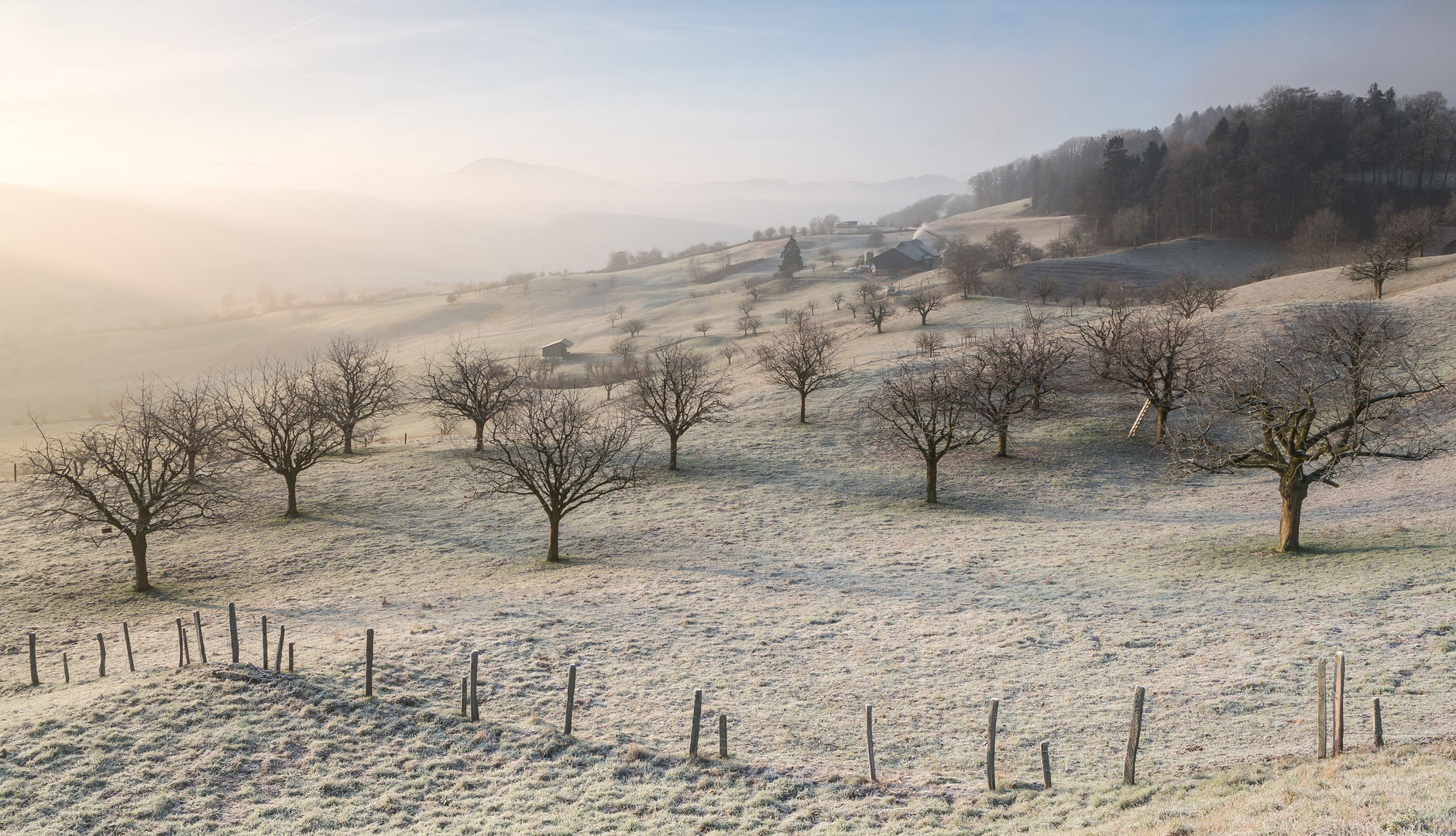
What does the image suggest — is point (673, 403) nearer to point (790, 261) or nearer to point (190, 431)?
point (190, 431)

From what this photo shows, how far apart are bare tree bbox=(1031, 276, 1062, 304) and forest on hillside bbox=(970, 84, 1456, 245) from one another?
32.7 metres

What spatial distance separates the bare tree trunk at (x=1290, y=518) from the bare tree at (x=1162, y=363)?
44.2ft

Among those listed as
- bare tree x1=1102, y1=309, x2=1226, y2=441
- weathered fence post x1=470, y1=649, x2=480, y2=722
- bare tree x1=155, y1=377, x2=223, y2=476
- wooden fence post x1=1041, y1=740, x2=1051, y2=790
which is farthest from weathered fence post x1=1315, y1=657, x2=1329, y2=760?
bare tree x1=155, y1=377, x2=223, y2=476

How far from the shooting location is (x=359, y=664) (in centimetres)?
1800

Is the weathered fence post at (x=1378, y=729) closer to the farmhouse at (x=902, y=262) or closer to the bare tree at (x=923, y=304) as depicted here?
the bare tree at (x=923, y=304)

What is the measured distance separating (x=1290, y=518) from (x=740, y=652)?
17.8 m

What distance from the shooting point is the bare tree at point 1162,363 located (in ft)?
123

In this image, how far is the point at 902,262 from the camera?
130m

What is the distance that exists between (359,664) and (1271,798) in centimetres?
1798

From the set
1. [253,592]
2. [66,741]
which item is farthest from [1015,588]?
[253,592]

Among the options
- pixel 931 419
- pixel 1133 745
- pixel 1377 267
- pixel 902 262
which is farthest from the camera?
pixel 902 262

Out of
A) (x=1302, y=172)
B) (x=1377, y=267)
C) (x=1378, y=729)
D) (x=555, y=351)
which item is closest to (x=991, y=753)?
(x=1378, y=729)

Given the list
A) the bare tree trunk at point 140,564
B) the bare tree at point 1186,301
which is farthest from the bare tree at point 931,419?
the bare tree trunk at point 140,564

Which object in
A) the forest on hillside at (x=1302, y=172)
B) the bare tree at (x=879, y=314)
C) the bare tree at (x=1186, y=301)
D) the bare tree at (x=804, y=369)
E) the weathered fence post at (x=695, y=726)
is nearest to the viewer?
the weathered fence post at (x=695, y=726)
